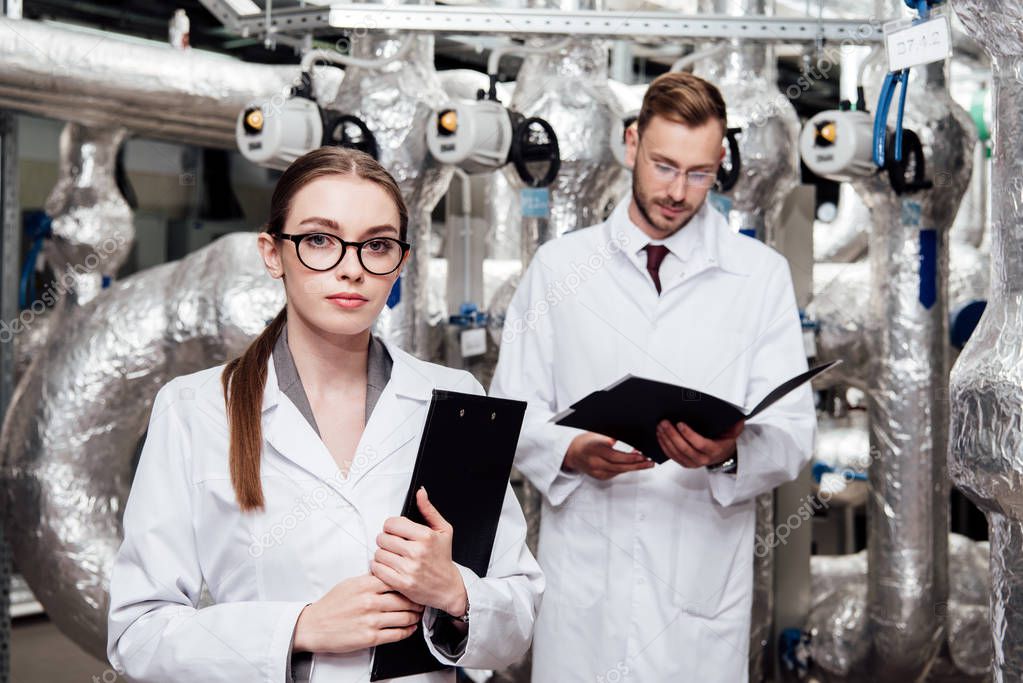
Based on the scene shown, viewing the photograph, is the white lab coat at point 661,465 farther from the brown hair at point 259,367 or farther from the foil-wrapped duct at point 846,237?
the foil-wrapped duct at point 846,237

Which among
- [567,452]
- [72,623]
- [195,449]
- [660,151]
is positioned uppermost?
[660,151]

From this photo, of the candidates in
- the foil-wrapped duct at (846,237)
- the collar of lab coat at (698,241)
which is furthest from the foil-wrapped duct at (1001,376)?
the foil-wrapped duct at (846,237)

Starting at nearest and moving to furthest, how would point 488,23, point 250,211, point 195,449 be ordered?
1. point 195,449
2. point 488,23
3. point 250,211

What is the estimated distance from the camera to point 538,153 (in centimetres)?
261

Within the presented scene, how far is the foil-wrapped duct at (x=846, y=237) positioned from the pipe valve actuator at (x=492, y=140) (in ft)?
8.52

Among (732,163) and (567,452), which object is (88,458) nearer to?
(567,452)

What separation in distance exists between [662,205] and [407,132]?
930mm

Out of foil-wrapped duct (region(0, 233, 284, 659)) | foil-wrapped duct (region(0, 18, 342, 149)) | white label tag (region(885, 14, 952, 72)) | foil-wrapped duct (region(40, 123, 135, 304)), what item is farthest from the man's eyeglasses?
foil-wrapped duct (region(40, 123, 135, 304))

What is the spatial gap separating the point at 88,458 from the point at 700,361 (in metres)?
1.71

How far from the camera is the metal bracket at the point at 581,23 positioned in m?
2.48

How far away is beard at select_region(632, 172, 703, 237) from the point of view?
1.84 m

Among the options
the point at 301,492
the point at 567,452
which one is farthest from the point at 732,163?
the point at 301,492

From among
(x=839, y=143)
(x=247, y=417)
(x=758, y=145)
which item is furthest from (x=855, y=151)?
(x=247, y=417)

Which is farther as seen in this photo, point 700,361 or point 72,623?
point 72,623
